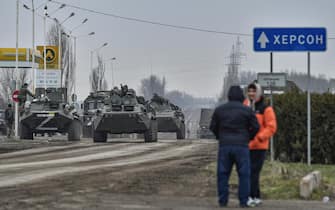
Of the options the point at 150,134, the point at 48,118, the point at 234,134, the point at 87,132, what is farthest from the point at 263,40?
the point at 87,132

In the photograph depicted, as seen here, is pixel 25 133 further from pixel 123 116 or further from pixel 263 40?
pixel 263 40

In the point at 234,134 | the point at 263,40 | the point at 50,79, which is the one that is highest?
the point at 50,79

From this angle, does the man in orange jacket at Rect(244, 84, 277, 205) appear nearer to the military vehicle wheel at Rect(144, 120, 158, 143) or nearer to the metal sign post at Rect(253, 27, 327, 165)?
the metal sign post at Rect(253, 27, 327, 165)

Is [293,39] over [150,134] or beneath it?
over

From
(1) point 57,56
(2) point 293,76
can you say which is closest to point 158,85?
(2) point 293,76

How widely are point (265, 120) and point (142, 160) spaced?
9.55 meters

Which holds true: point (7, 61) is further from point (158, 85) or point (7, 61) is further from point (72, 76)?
point (158, 85)

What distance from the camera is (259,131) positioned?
11.2 meters

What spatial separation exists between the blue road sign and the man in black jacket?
5.77 metres

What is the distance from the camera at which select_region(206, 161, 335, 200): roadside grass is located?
12.9m

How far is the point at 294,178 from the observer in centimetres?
1452

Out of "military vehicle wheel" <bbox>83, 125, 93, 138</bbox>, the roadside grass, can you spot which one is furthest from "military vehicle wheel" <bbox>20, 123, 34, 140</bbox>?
the roadside grass

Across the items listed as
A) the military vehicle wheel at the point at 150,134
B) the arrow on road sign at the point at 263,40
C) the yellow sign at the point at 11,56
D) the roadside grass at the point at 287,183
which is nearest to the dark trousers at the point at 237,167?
the roadside grass at the point at 287,183

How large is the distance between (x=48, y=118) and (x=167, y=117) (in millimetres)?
10909
